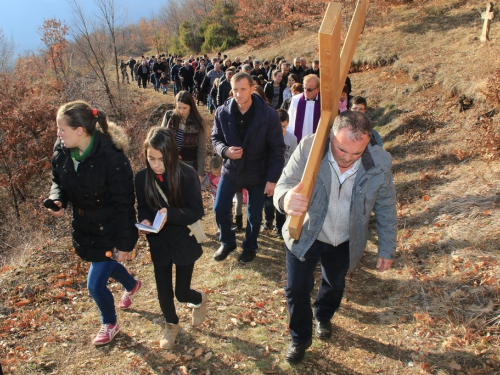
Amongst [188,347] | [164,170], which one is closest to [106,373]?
[188,347]

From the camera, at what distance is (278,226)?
18.6ft

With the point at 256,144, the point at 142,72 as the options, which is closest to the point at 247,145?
the point at 256,144

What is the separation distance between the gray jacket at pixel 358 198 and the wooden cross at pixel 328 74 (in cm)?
37

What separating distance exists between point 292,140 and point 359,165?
2805 mm

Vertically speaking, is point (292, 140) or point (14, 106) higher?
point (14, 106)

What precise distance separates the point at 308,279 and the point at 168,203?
1332mm

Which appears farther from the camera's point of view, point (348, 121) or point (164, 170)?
point (164, 170)

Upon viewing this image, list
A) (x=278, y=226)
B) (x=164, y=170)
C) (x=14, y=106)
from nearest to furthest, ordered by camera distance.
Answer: (x=164, y=170) → (x=278, y=226) → (x=14, y=106)

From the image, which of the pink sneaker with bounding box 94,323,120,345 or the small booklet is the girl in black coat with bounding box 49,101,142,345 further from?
the pink sneaker with bounding box 94,323,120,345

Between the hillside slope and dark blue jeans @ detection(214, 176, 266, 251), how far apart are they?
1.11ft

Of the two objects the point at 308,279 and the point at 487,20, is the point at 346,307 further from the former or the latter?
the point at 487,20

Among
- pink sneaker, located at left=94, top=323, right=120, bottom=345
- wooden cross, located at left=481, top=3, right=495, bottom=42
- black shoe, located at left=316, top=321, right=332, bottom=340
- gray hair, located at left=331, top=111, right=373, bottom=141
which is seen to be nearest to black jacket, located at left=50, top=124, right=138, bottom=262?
pink sneaker, located at left=94, top=323, right=120, bottom=345

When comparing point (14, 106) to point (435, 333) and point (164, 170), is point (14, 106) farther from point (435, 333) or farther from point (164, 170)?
point (435, 333)

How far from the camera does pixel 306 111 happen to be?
18.5 feet
